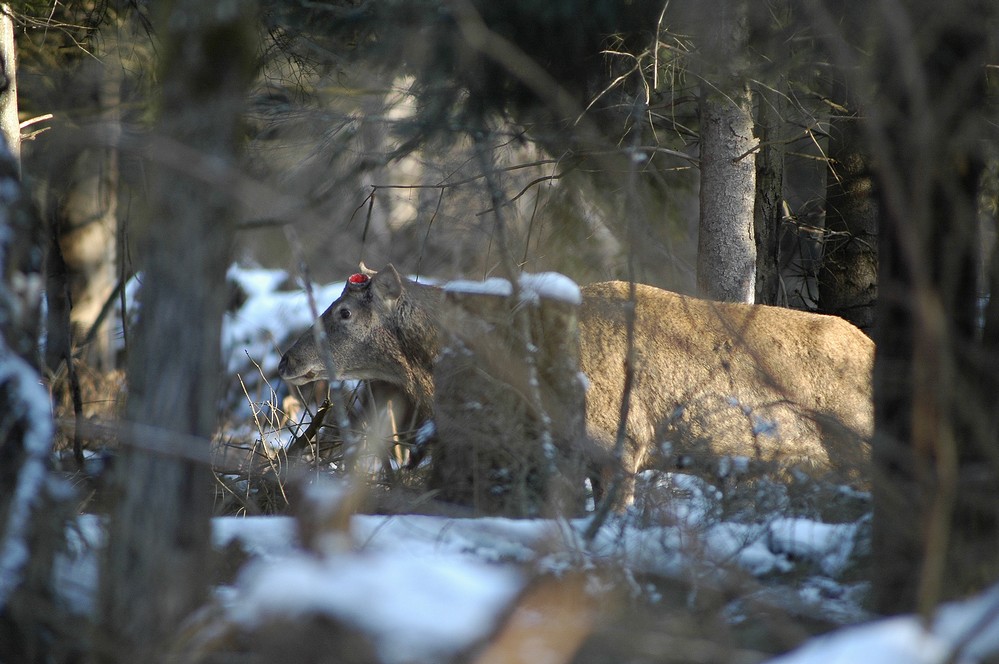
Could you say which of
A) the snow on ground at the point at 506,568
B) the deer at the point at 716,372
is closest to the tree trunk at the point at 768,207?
the deer at the point at 716,372

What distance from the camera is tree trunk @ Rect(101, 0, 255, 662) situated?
3135mm

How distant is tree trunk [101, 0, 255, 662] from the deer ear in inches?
189

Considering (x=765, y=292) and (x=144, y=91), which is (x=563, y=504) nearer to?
(x=765, y=292)

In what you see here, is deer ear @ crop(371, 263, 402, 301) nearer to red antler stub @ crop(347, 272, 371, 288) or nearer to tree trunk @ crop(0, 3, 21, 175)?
red antler stub @ crop(347, 272, 371, 288)

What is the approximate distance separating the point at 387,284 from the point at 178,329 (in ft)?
16.3

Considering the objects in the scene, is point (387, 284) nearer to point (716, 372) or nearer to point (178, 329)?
point (716, 372)

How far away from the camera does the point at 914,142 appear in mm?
3137

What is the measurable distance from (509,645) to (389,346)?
5.80 metres

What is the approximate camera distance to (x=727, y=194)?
23.9ft

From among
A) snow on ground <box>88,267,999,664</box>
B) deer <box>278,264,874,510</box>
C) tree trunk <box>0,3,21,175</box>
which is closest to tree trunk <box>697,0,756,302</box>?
deer <box>278,264,874,510</box>

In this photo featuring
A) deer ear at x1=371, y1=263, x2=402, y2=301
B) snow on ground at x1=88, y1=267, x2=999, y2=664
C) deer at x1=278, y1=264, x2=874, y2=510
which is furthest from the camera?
deer ear at x1=371, y1=263, x2=402, y2=301

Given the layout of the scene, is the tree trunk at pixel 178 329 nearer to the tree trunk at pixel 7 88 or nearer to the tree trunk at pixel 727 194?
the tree trunk at pixel 7 88

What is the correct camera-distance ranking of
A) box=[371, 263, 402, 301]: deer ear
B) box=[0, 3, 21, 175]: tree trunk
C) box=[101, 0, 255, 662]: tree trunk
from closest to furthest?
box=[101, 0, 255, 662]: tree trunk, box=[0, 3, 21, 175]: tree trunk, box=[371, 263, 402, 301]: deer ear

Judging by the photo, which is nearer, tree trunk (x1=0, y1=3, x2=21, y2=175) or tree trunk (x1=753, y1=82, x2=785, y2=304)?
tree trunk (x1=0, y1=3, x2=21, y2=175)
